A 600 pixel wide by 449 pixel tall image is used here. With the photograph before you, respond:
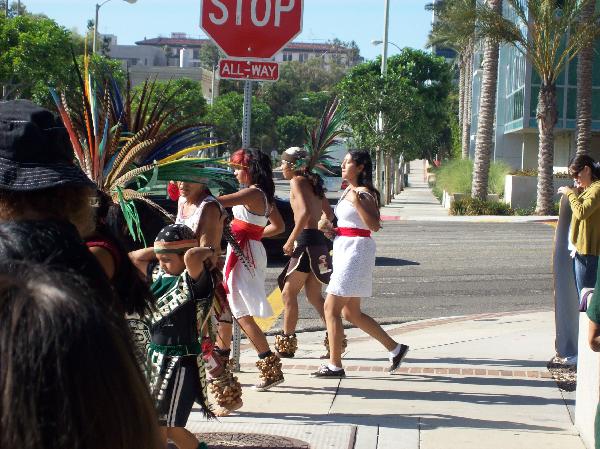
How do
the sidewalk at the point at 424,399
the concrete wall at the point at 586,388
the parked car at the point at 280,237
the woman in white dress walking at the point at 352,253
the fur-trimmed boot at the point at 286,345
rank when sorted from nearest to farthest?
the concrete wall at the point at 586,388
the sidewalk at the point at 424,399
the woman in white dress walking at the point at 352,253
the fur-trimmed boot at the point at 286,345
the parked car at the point at 280,237

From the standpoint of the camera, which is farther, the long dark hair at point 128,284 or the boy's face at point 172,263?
the boy's face at point 172,263

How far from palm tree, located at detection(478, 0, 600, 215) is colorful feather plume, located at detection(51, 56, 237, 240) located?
87.0 ft

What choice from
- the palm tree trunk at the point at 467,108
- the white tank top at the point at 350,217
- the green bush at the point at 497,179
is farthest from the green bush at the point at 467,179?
the white tank top at the point at 350,217

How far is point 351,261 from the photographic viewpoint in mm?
8070

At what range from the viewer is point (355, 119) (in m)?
39.0

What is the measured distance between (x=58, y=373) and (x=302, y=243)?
297 inches

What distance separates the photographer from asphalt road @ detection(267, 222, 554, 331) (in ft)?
40.7

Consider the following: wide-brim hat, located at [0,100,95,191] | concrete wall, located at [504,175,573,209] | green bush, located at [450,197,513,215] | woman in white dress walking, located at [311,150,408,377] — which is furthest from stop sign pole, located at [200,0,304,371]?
concrete wall, located at [504,175,573,209]

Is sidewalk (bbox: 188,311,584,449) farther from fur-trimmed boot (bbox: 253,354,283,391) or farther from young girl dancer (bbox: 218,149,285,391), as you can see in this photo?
young girl dancer (bbox: 218,149,285,391)

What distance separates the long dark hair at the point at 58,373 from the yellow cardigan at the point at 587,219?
7.45 m

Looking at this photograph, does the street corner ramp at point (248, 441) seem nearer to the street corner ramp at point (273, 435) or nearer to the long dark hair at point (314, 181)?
the street corner ramp at point (273, 435)

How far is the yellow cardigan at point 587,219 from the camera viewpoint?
8430 millimetres

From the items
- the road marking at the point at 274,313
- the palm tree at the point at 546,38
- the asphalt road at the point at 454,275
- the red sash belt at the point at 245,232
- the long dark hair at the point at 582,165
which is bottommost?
the road marking at the point at 274,313

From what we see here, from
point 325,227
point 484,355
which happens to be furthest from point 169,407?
point 484,355
